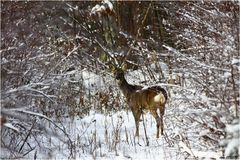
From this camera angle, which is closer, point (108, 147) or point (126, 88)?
point (108, 147)

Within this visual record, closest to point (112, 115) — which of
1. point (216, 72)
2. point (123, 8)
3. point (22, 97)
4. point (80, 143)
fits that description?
point (80, 143)

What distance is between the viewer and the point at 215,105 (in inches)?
177

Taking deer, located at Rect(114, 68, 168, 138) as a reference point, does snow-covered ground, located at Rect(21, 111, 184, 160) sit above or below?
below

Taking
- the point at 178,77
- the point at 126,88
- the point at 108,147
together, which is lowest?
the point at 108,147

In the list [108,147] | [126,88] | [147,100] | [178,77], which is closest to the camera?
[178,77]

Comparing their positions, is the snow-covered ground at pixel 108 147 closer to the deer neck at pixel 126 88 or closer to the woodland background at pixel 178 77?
Answer: the woodland background at pixel 178 77

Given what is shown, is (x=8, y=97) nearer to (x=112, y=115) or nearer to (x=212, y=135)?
(x=212, y=135)

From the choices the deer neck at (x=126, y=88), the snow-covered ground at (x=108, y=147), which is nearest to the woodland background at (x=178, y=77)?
the snow-covered ground at (x=108, y=147)

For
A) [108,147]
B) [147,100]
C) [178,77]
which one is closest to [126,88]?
[147,100]

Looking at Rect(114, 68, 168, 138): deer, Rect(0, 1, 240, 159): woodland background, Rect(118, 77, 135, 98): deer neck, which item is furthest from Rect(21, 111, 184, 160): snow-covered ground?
Rect(118, 77, 135, 98): deer neck

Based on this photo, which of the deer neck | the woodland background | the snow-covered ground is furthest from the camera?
the deer neck

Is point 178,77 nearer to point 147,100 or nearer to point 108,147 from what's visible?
point 108,147

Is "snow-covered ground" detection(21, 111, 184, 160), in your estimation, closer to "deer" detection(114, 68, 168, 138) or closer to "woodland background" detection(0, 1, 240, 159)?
"woodland background" detection(0, 1, 240, 159)

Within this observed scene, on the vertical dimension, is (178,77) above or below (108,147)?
above
